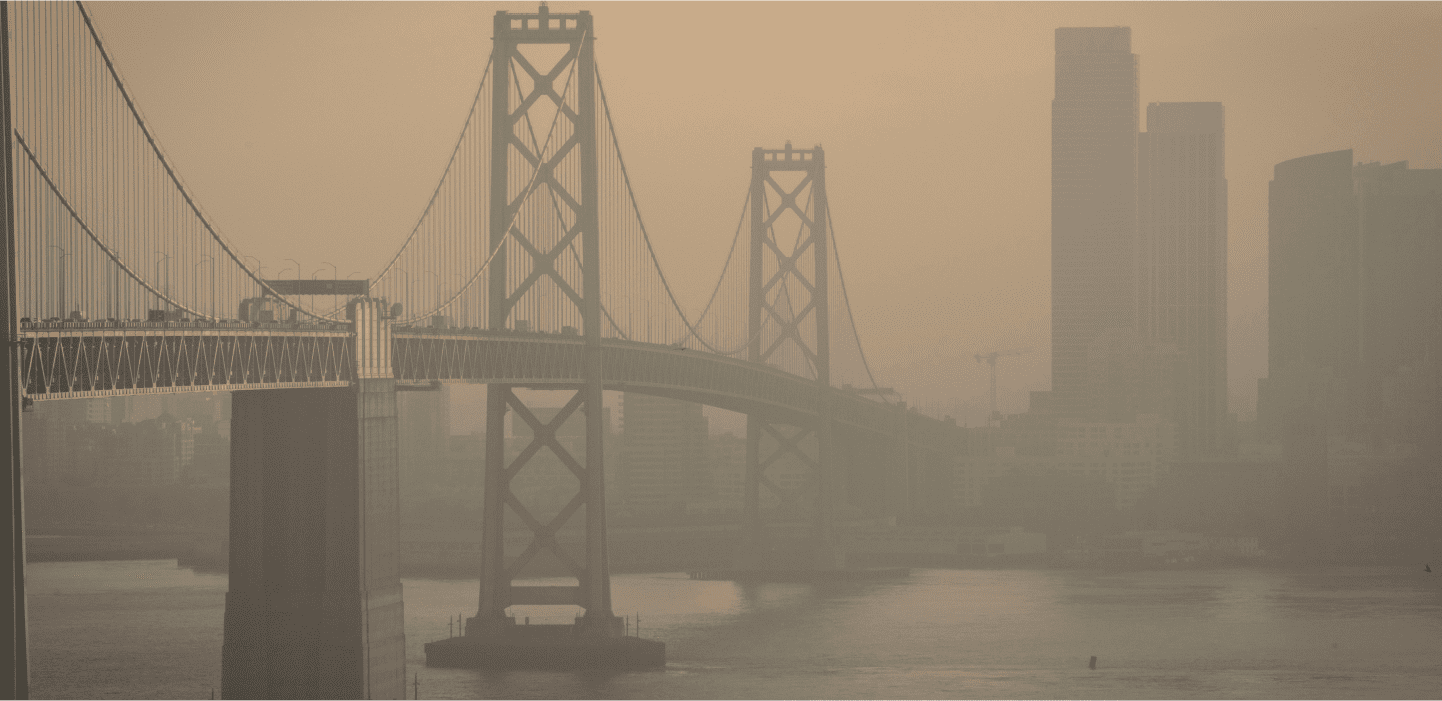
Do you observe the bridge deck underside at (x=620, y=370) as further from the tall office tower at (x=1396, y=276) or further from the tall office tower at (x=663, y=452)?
the tall office tower at (x=1396, y=276)

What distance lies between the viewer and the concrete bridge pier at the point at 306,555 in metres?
26.7

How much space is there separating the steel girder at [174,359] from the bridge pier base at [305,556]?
26.9 inches

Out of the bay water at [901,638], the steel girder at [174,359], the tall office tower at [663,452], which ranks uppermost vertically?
the steel girder at [174,359]

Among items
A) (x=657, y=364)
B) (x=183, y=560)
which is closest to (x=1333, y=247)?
(x=183, y=560)

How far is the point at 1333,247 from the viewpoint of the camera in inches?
5379

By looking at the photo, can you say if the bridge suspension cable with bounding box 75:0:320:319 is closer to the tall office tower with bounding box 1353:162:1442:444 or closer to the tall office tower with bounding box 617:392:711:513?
the tall office tower with bounding box 617:392:711:513

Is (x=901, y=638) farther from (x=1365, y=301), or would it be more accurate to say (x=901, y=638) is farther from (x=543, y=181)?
(x=1365, y=301)

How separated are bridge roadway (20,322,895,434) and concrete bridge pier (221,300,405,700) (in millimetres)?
723

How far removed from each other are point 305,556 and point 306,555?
0.05 feet

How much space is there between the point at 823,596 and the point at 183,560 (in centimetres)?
2695

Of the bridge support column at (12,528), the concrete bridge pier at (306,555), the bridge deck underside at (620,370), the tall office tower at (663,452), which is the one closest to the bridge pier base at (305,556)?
the concrete bridge pier at (306,555)

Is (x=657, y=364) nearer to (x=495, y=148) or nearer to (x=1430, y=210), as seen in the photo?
(x=495, y=148)

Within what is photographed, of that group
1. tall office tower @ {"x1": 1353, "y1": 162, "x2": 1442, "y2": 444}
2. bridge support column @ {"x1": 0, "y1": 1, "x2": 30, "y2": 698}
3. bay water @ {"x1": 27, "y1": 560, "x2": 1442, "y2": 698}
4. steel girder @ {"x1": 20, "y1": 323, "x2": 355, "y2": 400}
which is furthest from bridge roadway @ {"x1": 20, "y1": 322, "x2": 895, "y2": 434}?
tall office tower @ {"x1": 1353, "y1": 162, "x2": 1442, "y2": 444}

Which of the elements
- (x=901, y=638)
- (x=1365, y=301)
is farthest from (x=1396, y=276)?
(x=901, y=638)
